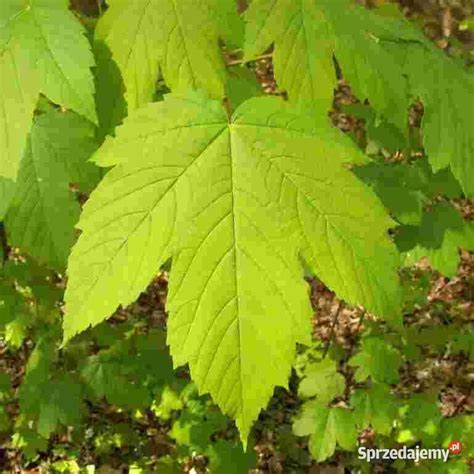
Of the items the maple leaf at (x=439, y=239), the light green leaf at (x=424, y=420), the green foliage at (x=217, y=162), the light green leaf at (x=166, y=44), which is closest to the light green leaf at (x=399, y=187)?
the maple leaf at (x=439, y=239)

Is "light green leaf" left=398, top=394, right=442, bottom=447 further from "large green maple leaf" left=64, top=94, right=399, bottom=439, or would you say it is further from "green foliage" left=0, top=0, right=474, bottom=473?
"large green maple leaf" left=64, top=94, right=399, bottom=439

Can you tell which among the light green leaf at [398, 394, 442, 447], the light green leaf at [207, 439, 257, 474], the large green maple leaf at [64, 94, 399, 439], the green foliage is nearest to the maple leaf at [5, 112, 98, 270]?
the green foliage

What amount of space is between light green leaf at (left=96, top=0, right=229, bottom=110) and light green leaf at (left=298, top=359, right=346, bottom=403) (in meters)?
2.19

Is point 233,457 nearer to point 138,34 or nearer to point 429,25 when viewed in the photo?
point 138,34

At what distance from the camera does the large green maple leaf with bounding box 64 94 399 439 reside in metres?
1.06

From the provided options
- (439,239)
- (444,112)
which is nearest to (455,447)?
(439,239)

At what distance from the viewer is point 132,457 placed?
3.93 m

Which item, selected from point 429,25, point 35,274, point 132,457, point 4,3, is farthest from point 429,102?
point 429,25

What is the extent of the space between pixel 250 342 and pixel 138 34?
2.11 ft

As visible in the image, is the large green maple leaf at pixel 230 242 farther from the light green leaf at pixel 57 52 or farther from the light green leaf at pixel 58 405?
the light green leaf at pixel 58 405

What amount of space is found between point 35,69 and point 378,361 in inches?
91.6

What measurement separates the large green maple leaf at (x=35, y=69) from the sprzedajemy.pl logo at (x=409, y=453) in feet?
8.24

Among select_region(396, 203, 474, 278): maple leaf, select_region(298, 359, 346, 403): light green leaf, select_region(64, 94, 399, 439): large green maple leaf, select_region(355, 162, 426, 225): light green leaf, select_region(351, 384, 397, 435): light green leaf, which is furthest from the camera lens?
select_region(298, 359, 346, 403): light green leaf

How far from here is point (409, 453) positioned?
3445mm
